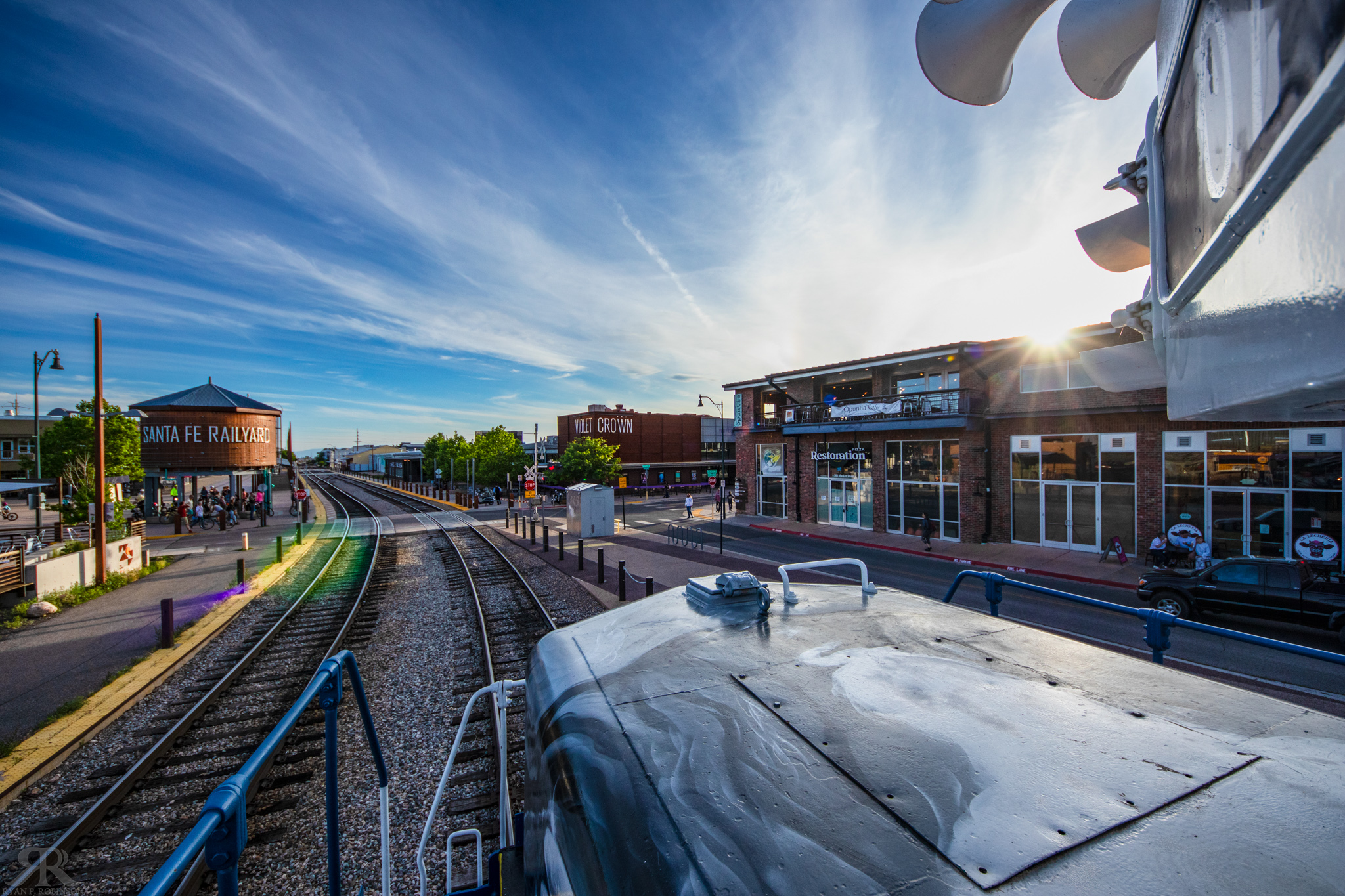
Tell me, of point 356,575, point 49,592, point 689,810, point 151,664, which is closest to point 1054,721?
point 689,810

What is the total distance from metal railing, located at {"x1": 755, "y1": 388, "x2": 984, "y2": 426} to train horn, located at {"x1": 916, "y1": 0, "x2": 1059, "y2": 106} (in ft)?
60.8

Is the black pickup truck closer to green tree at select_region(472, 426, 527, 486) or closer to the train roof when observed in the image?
the train roof

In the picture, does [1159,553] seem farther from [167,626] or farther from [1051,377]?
[167,626]

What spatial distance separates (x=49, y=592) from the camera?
12.1 meters

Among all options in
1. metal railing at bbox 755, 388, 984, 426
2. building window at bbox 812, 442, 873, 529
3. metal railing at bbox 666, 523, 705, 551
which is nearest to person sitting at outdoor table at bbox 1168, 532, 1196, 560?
metal railing at bbox 755, 388, 984, 426

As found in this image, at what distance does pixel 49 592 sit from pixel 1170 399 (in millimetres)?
19389

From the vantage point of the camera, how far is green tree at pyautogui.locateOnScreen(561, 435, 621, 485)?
123 ft

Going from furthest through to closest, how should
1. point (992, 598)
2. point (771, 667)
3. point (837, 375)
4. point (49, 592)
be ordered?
1. point (837, 375)
2. point (49, 592)
3. point (992, 598)
4. point (771, 667)

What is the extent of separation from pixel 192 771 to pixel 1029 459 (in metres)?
22.9

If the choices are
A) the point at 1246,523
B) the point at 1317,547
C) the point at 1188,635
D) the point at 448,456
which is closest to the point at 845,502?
the point at 1246,523

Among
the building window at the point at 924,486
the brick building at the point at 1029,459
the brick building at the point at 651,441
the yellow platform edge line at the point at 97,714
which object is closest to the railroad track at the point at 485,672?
the yellow platform edge line at the point at 97,714

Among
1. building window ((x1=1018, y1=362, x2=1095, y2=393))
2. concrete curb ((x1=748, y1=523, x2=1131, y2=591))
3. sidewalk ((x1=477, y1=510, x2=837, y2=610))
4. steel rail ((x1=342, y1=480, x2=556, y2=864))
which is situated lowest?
concrete curb ((x1=748, y1=523, x2=1131, y2=591))

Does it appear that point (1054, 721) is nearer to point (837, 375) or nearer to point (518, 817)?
point (518, 817)

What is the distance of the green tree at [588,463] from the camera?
37469 millimetres
